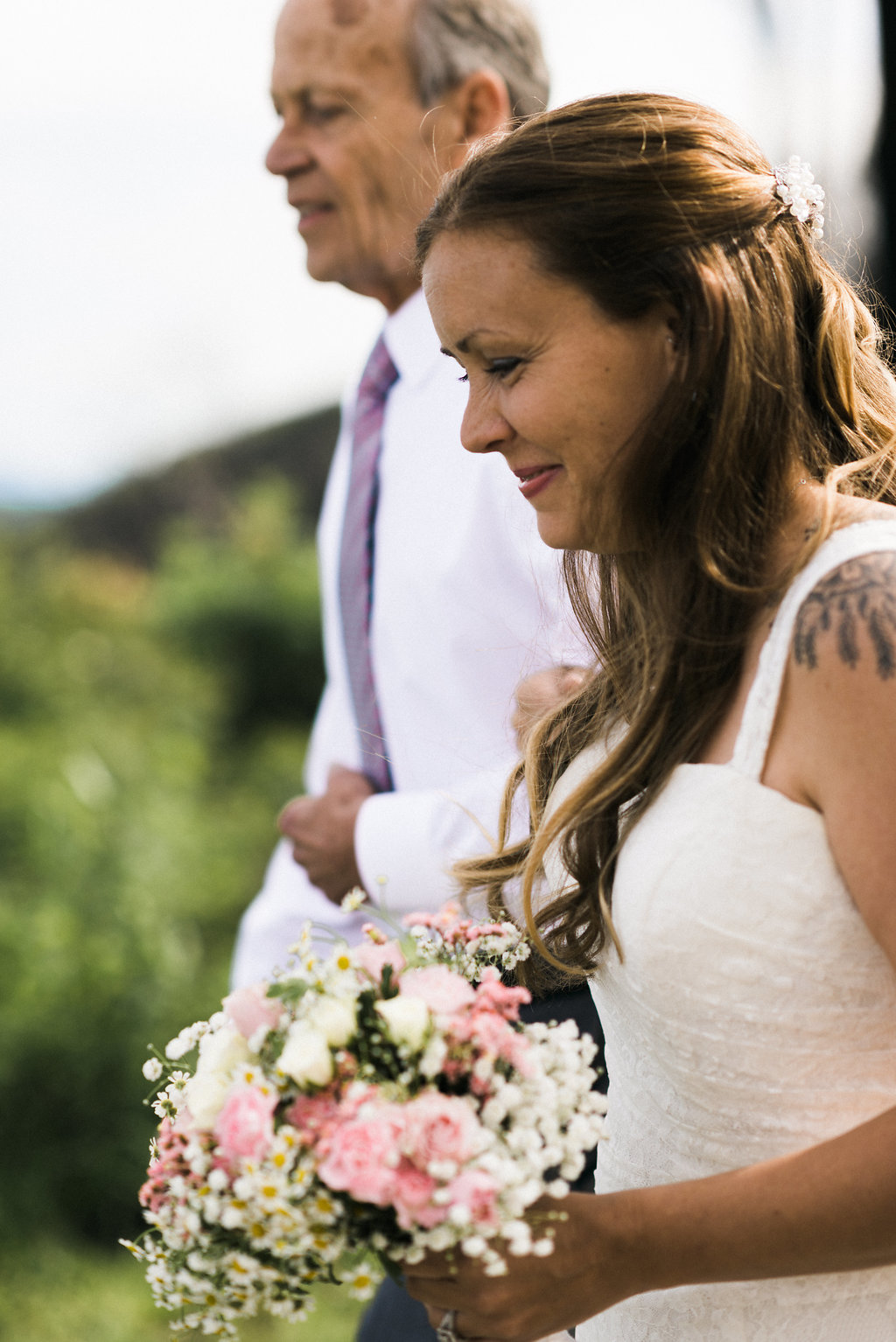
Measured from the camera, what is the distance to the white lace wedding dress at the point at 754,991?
138 centimetres

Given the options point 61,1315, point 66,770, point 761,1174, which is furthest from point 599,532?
point 66,770

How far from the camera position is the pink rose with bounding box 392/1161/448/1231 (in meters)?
1.16

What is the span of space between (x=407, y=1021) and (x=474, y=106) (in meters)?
2.09

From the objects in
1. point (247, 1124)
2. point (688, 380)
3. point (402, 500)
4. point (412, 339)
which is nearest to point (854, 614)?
point (688, 380)

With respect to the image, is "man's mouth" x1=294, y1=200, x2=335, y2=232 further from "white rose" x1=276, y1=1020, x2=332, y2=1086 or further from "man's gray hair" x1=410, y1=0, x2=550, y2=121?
"white rose" x1=276, y1=1020, x2=332, y2=1086

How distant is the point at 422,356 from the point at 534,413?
49.2 inches

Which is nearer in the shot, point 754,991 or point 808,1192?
point 808,1192

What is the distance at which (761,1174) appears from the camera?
134 cm

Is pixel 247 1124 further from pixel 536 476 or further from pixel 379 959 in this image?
pixel 536 476

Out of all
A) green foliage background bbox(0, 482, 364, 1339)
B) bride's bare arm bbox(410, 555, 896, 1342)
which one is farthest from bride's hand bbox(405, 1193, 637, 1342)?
green foliage background bbox(0, 482, 364, 1339)

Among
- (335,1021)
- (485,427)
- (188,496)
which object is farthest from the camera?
(188,496)

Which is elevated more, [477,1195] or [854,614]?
[854,614]

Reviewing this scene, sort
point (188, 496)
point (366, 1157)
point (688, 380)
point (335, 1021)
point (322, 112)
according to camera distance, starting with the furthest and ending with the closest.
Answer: point (188, 496) < point (322, 112) < point (688, 380) < point (335, 1021) < point (366, 1157)

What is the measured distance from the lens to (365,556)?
8.90 ft
